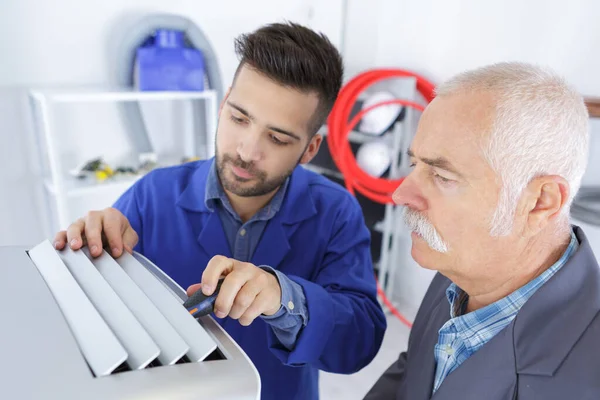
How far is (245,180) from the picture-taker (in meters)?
0.91

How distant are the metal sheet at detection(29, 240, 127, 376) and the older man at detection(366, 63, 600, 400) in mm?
532

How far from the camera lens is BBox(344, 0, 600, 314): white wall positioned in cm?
185

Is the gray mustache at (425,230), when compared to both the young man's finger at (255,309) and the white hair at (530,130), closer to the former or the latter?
the white hair at (530,130)

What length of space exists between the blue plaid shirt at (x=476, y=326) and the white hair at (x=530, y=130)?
0.13m

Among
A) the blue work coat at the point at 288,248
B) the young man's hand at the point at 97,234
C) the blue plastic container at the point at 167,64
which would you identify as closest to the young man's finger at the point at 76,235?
the young man's hand at the point at 97,234

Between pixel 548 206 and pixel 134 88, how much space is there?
1813 millimetres

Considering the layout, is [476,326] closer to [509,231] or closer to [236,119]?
[509,231]

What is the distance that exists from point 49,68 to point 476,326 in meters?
1.97

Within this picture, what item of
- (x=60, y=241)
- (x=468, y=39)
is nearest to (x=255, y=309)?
(x=60, y=241)

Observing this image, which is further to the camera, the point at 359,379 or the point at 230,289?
the point at 359,379

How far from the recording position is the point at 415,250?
79cm

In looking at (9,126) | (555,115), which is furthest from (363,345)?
(9,126)

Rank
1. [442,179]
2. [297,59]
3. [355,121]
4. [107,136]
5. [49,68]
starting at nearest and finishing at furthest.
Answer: [442,179] < [297,59] < [49,68] < [107,136] < [355,121]

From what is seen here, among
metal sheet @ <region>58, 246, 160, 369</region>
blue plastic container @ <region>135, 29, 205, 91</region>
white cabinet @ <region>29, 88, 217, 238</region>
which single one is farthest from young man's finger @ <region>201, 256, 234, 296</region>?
blue plastic container @ <region>135, 29, 205, 91</region>
